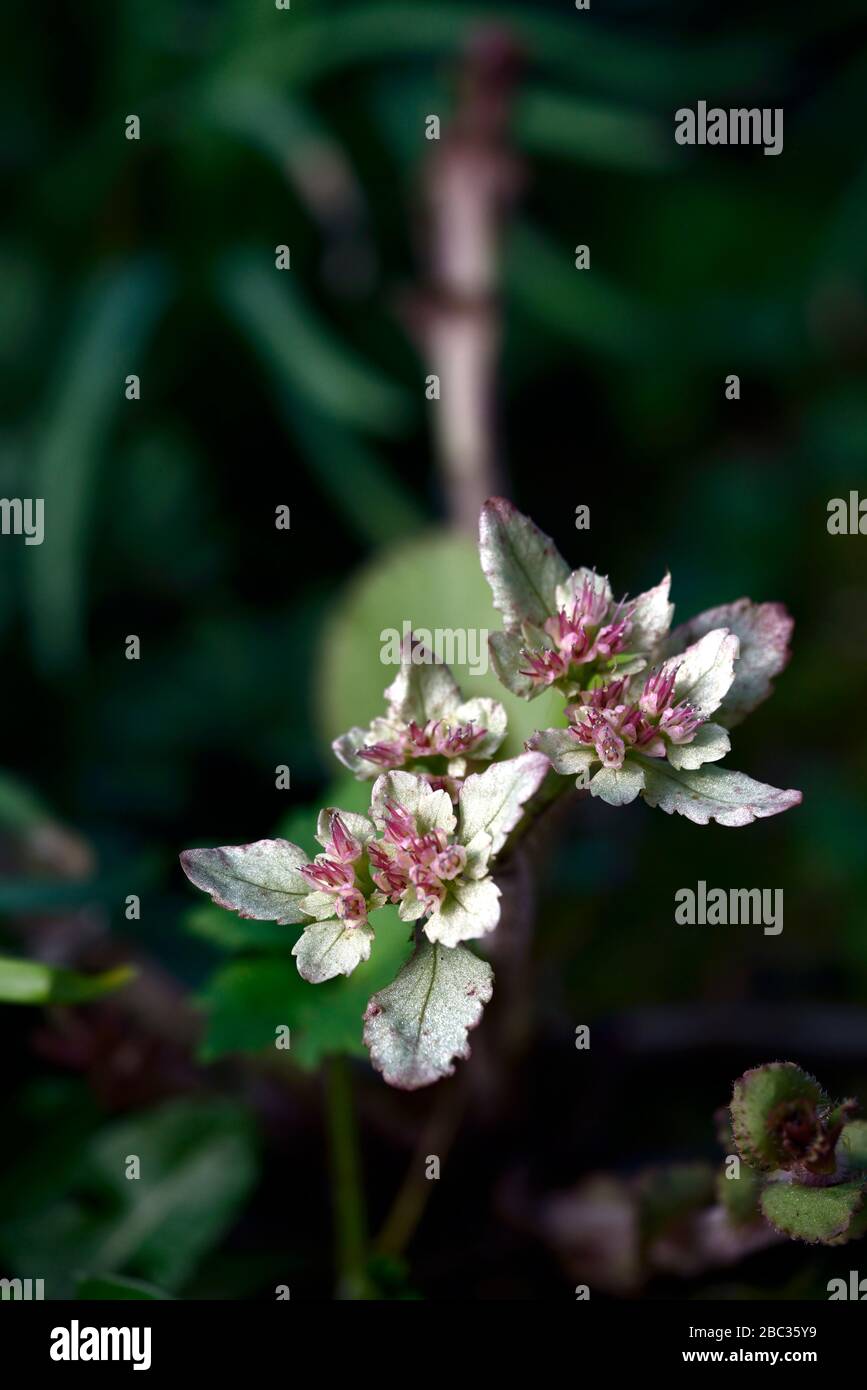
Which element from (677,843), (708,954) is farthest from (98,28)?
(708,954)

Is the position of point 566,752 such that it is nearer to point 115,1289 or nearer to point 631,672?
point 631,672

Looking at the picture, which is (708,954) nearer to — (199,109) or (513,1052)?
(513,1052)

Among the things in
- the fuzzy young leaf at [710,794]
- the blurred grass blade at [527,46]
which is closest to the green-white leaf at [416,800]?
the fuzzy young leaf at [710,794]

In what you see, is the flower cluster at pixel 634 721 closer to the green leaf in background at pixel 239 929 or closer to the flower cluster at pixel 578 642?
the flower cluster at pixel 578 642

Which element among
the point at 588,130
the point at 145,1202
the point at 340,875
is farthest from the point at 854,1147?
the point at 588,130

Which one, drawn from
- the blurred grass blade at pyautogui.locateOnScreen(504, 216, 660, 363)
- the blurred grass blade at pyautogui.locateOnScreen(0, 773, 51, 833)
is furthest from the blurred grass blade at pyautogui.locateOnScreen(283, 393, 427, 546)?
the blurred grass blade at pyautogui.locateOnScreen(0, 773, 51, 833)

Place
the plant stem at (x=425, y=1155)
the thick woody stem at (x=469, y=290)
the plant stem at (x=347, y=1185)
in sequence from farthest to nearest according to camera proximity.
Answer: the thick woody stem at (x=469, y=290) → the plant stem at (x=425, y=1155) → the plant stem at (x=347, y=1185)

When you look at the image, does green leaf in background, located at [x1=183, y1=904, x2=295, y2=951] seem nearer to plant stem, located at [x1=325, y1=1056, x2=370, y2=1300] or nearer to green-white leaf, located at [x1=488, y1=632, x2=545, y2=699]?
plant stem, located at [x1=325, y1=1056, x2=370, y2=1300]
